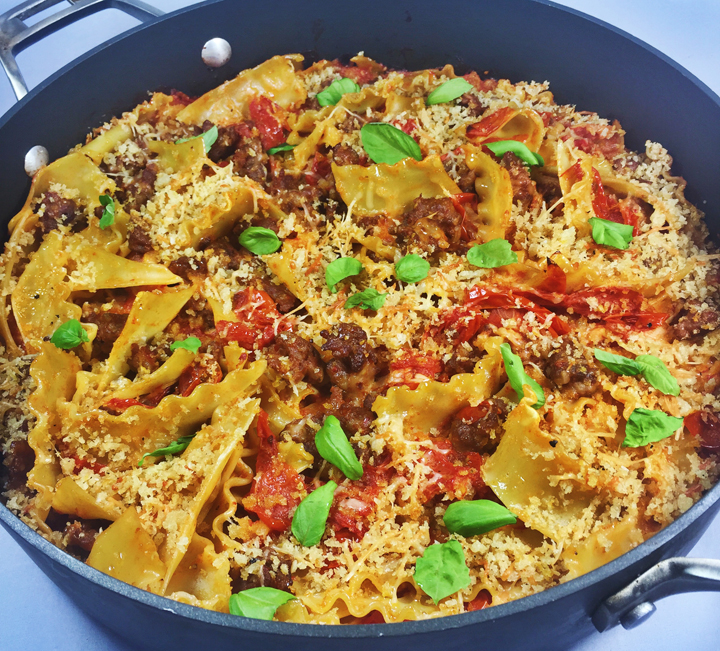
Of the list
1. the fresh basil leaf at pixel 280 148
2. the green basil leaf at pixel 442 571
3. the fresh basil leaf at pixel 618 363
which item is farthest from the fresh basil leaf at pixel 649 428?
the fresh basil leaf at pixel 280 148

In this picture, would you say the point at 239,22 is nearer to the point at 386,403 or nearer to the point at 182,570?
the point at 386,403

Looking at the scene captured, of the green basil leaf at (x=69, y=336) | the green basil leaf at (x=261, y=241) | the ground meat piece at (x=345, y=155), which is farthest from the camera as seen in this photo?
the ground meat piece at (x=345, y=155)

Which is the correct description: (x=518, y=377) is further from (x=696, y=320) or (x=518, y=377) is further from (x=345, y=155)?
(x=345, y=155)

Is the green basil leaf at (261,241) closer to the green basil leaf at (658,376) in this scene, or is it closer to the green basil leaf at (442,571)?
the green basil leaf at (442,571)

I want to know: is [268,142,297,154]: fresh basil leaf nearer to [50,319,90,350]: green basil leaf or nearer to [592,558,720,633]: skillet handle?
[50,319,90,350]: green basil leaf

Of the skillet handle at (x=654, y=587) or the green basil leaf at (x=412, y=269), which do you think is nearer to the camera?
the skillet handle at (x=654, y=587)

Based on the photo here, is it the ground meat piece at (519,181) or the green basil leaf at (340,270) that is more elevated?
the ground meat piece at (519,181)

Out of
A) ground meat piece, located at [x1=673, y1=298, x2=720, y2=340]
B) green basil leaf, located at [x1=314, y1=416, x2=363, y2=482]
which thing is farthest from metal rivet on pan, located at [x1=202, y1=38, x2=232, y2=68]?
ground meat piece, located at [x1=673, y1=298, x2=720, y2=340]

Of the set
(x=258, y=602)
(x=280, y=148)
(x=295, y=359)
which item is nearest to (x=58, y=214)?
(x=280, y=148)
